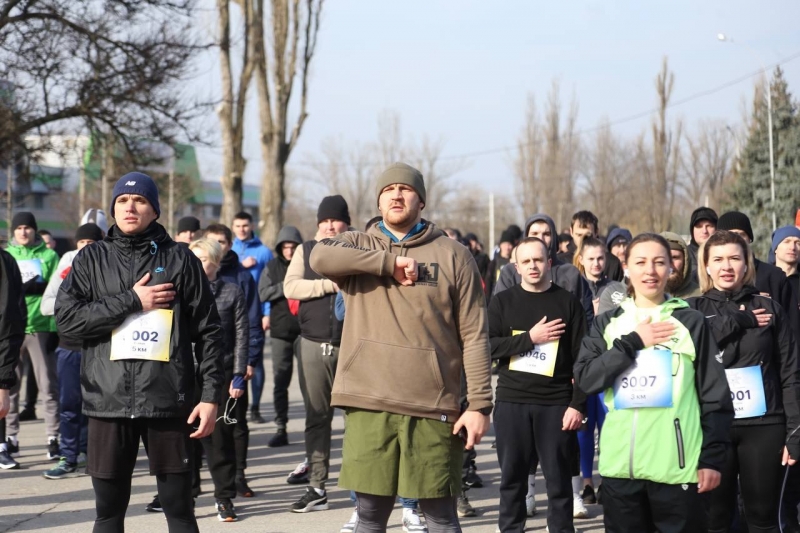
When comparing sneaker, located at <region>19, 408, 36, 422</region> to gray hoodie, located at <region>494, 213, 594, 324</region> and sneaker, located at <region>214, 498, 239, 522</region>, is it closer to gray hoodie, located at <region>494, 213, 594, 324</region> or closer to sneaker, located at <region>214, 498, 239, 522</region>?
sneaker, located at <region>214, 498, 239, 522</region>

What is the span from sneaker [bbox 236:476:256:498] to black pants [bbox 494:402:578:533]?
2.57 meters

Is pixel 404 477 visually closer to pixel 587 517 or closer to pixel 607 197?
pixel 587 517

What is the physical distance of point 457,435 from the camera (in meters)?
4.75

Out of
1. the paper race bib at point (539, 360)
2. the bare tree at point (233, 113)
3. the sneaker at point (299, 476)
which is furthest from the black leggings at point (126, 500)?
the bare tree at point (233, 113)

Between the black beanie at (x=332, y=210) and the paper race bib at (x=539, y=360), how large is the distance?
2.08 metres

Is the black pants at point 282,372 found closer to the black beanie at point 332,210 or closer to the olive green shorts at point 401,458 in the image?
the black beanie at point 332,210

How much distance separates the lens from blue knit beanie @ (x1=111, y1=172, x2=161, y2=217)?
16.3ft

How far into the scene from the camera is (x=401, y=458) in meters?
4.62

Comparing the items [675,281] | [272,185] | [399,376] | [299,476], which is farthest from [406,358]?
[272,185]

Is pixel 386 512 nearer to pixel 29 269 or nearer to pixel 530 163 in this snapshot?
pixel 29 269

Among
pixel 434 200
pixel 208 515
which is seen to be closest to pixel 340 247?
pixel 208 515

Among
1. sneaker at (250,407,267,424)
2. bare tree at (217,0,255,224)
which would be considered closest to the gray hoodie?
sneaker at (250,407,267,424)

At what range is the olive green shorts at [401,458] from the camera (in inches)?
181

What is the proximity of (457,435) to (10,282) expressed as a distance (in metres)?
3.16
